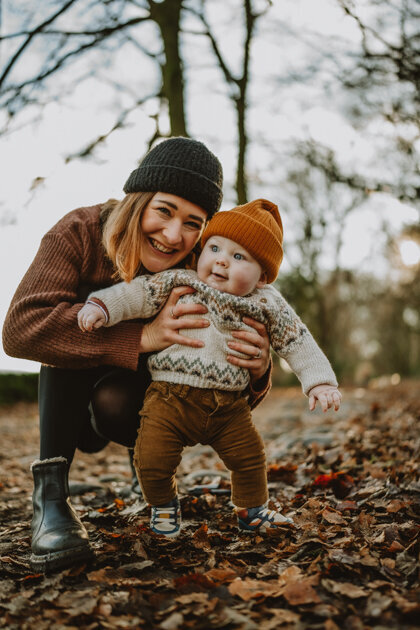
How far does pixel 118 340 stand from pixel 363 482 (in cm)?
170

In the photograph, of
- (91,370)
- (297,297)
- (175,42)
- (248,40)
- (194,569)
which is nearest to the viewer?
(194,569)

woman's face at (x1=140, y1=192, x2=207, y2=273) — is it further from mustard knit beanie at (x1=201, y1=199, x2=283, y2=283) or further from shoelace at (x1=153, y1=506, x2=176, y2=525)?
shoelace at (x1=153, y1=506, x2=176, y2=525)

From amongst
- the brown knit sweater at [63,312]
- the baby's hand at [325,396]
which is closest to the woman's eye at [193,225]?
the brown knit sweater at [63,312]

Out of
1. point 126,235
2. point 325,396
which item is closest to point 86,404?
point 126,235

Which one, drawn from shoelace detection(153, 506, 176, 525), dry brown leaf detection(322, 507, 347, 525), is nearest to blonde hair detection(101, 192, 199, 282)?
shoelace detection(153, 506, 176, 525)

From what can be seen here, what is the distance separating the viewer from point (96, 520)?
279 centimetres

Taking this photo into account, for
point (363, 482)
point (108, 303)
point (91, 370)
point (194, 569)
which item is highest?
point (108, 303)

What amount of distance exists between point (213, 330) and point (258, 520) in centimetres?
90

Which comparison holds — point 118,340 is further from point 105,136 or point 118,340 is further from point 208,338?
point 105,136

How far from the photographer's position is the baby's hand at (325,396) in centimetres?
237

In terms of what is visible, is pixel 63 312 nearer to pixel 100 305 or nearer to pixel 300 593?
pixel 100 305

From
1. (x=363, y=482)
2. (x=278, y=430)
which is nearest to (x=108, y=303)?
(x=363, y=482)

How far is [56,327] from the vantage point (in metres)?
2.38

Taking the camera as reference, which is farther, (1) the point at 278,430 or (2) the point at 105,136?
(1) the point at 278,430
